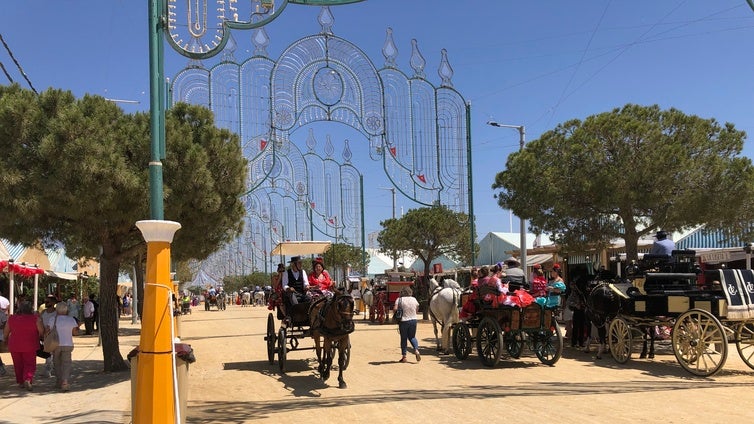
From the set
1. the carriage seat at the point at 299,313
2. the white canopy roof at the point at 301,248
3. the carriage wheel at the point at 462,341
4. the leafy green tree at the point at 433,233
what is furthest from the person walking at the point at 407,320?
the leafy green tree at the point at 433,233

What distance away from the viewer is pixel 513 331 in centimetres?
1338

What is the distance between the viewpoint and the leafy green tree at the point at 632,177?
1680 cm

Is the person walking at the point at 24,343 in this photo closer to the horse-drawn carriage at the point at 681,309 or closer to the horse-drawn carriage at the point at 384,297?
the horse-drawn carriage at the point at 681,309

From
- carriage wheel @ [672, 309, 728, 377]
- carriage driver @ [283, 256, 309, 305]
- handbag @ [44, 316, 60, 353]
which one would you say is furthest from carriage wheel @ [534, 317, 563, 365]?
handbag @ [44, 316, 60, 353]

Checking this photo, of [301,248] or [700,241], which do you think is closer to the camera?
[301,248]

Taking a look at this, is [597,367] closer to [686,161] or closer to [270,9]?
[686,161]

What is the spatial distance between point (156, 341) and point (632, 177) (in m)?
13.8

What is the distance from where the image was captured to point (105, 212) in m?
12.0

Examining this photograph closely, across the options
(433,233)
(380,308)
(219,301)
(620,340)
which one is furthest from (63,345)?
(219,301)

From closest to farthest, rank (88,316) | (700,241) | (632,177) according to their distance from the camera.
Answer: (632,177) < (88,316) < (700,241)

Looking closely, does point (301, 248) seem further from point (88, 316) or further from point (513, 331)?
point (88, 316)

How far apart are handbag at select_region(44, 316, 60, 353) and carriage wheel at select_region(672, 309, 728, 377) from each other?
11105 mm

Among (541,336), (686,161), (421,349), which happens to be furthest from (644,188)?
(421,349)

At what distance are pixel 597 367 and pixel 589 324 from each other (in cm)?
274
